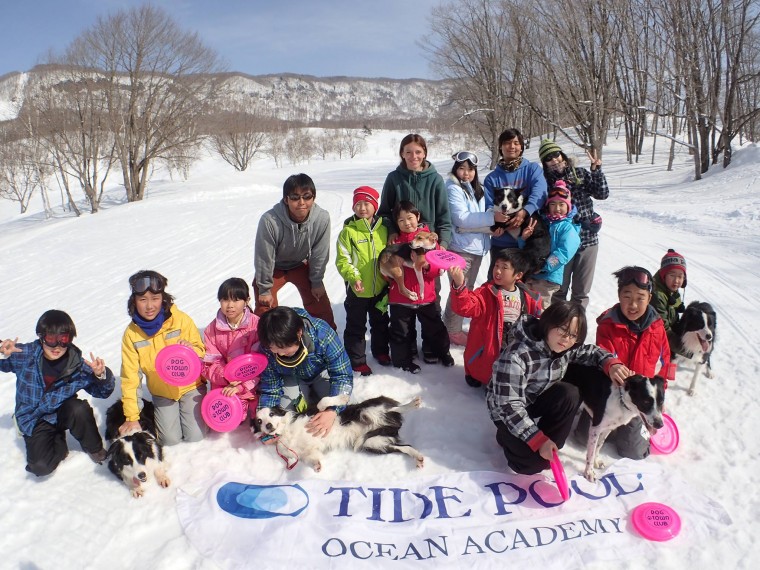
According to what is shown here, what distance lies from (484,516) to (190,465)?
213cm

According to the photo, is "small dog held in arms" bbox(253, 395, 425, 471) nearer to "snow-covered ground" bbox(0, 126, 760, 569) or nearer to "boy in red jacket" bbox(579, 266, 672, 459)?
"snow-covered ground" bbox(0, 126, 760, 569)

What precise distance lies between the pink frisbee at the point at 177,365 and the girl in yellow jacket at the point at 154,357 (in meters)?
0.13

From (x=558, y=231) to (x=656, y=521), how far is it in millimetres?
2470

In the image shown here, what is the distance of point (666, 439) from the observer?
11.1 feet

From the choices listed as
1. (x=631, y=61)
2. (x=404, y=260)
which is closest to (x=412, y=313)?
(x=404, y=260)

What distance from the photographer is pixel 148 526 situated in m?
2.87

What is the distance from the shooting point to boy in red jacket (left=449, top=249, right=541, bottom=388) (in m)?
3.80

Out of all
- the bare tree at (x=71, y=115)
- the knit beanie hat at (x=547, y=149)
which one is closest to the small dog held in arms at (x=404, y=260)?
the knit beanie hat at (x=547, y=149)

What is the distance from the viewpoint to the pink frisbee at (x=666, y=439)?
130 inches

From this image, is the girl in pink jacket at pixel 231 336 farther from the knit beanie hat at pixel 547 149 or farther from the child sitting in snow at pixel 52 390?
the knit beanie hat at pixel 547 149

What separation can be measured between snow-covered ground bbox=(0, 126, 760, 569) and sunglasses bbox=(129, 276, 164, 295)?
127 cm

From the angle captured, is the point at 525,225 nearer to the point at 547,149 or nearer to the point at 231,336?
the point at 547,149

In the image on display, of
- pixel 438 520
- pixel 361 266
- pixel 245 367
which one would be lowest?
pixel 438 520

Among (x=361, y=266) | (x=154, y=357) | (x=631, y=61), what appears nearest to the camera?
(x=154, y=357)
